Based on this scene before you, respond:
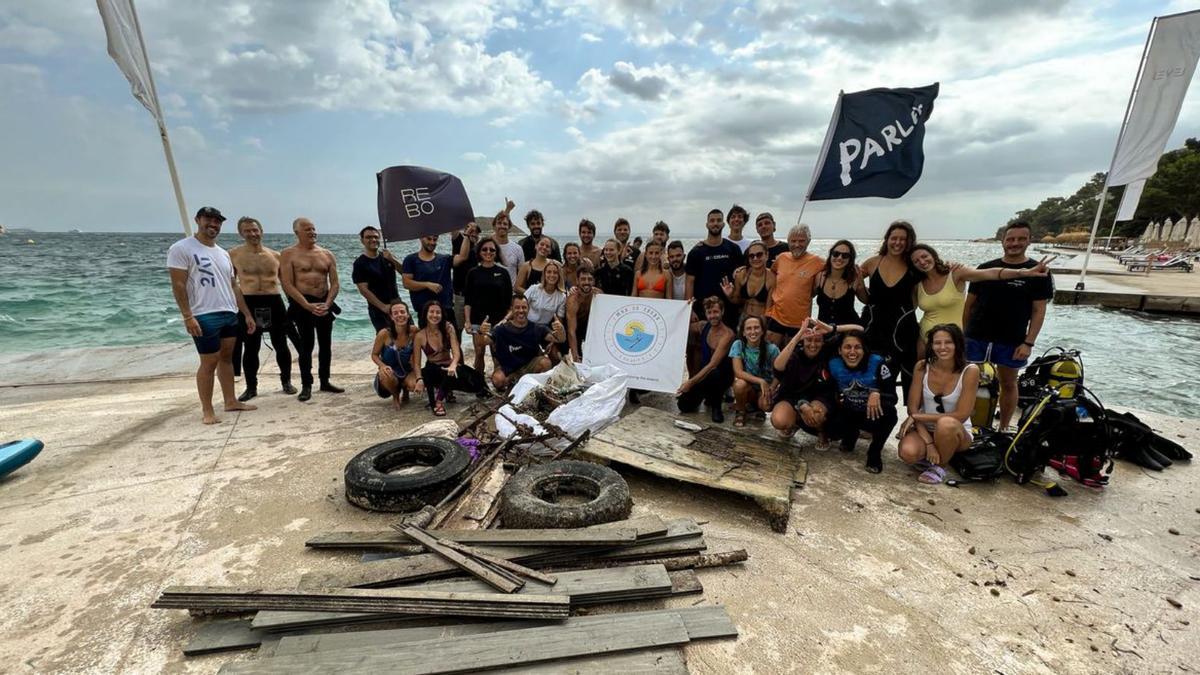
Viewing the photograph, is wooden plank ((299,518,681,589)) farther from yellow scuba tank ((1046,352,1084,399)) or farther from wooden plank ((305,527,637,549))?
yellow scuba tank ((1046,352,1084,399))

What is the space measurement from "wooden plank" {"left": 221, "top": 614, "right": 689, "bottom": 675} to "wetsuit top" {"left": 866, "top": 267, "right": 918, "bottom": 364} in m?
3.65

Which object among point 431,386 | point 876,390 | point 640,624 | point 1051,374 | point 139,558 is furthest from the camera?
point 431,386

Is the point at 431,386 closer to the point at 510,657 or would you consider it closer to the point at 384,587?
the point at 384,587

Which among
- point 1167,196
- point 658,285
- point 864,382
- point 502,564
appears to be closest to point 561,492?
point 502,564

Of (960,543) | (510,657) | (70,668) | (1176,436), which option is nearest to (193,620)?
(70,668)

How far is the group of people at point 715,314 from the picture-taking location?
4637mm

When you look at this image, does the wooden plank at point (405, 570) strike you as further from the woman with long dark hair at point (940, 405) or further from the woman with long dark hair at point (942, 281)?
the woman with long dark hair at point (942, 281)

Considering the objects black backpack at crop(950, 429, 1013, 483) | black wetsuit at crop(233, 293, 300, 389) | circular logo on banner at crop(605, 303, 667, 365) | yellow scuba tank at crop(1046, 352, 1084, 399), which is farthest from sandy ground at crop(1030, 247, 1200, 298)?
black wetsuit at crop(233, 293, 300, 389)

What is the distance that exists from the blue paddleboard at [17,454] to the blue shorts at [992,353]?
889cm

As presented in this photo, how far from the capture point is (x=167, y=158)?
221 inches

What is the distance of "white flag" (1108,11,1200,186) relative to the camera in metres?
9.19

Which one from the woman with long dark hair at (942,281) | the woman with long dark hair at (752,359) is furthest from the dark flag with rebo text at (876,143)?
the woman with long dark hair at (752,359)

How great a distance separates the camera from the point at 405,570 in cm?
289

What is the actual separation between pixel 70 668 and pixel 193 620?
46 cm
